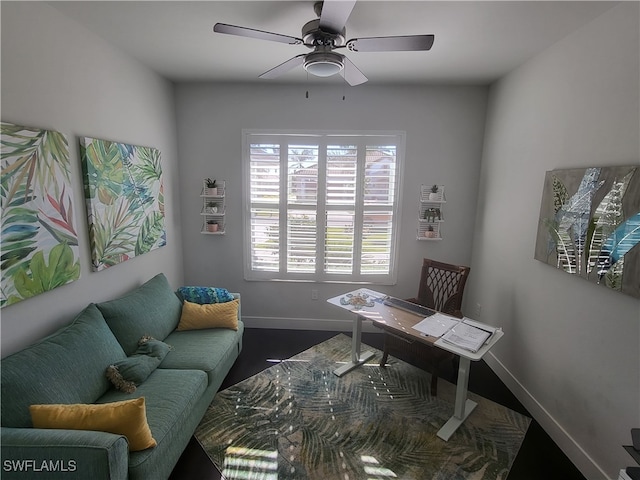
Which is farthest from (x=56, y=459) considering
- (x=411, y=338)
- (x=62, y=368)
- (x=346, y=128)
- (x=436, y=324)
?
(x=346, y=128)

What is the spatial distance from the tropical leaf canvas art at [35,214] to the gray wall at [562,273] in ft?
10.9

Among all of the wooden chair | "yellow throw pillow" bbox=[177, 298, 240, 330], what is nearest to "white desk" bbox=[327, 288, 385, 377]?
the wooden chair

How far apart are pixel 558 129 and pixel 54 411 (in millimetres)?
3469

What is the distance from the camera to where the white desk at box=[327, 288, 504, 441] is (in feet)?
7.13

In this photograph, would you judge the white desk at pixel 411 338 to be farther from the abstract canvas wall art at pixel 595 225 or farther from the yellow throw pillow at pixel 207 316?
the yellow throw pillow at pixel 207 316

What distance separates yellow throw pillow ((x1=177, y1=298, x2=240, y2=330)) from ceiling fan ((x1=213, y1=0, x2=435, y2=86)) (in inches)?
80.0

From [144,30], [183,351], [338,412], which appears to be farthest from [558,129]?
[183,351]

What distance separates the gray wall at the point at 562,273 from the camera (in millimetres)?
1743

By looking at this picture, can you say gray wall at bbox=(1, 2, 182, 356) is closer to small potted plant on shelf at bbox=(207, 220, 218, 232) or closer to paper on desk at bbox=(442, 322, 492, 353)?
small potted plant on shelf at bbox=(207, 220, 218, 232)

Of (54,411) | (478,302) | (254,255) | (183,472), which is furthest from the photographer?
(254,255)

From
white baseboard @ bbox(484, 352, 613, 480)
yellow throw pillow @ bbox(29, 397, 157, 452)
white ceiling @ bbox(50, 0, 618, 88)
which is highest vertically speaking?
white ceiling @ bbox(50, 0, 618, 88)

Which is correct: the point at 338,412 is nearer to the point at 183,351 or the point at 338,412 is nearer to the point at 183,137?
the point at 183,351

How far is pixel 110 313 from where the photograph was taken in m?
2.21

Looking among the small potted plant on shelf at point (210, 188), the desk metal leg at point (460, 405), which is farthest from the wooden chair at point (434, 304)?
the small potted plant on shelf at point (210, 188)
